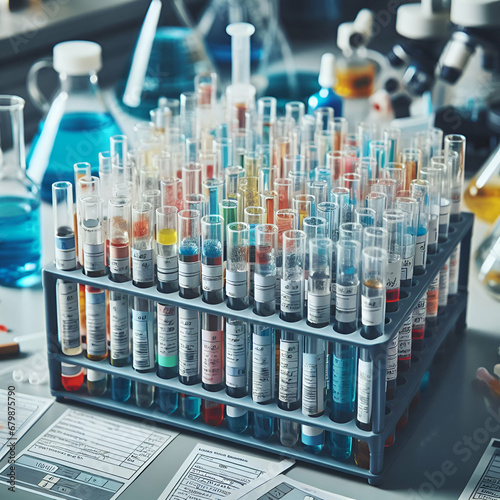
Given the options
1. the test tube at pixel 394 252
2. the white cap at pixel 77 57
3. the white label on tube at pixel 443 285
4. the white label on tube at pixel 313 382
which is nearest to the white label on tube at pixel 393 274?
the test tube at pixel 394 252

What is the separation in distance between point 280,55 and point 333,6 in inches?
20.0

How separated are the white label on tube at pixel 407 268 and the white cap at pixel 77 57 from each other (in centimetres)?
69

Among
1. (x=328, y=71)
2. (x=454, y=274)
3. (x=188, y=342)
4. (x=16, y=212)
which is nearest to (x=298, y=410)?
(x=188, y=342)

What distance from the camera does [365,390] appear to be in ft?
3.38

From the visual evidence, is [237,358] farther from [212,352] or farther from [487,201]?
[487,201]

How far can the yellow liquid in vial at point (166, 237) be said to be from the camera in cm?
111

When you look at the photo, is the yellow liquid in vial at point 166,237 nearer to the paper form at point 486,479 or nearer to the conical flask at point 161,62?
the paper form at point 486,479

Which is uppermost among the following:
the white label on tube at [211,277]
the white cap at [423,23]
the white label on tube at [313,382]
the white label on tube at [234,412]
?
the white cap at [423,23]

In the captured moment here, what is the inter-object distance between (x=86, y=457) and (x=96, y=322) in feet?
0.52

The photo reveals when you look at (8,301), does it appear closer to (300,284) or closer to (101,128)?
(101,128)

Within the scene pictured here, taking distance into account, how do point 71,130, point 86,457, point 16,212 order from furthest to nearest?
point 71,130
point 16,212
point 86,457

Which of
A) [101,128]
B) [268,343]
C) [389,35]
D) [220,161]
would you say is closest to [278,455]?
[268,343]

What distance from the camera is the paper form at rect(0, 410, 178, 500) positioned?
3.50 ft

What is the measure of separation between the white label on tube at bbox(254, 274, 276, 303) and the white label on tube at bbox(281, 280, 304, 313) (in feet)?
0.04
